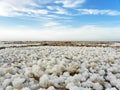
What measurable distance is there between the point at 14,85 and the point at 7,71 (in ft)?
5.53

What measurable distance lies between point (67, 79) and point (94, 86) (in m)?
0.76

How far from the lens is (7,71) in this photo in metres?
6.89

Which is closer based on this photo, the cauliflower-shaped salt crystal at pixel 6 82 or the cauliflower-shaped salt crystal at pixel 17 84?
the cauliflower-shaped salt crystal at pixel 17 84

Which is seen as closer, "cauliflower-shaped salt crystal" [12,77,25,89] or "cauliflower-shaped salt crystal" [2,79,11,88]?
"cauliflower-shaped salt crystal" [12,77,25,89]

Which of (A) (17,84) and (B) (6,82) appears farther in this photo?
(B) (6,82)

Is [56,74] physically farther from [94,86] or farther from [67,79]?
[94,86]

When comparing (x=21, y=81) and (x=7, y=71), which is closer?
(x=21, y=81)

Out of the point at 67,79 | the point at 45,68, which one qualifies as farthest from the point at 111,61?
the point at 67,79

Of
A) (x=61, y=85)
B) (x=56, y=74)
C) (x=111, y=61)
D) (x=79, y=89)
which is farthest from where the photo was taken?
(x=111, y=61)

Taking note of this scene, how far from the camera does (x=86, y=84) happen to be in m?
5.82

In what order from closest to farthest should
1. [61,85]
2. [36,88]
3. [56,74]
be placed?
[36,88] → [61,85] → [56,74]

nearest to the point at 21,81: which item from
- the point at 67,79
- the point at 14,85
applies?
the point at 14,85

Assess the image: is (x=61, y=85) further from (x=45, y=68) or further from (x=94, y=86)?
(x=45, y=68)

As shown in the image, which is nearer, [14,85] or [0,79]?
[14,85]
